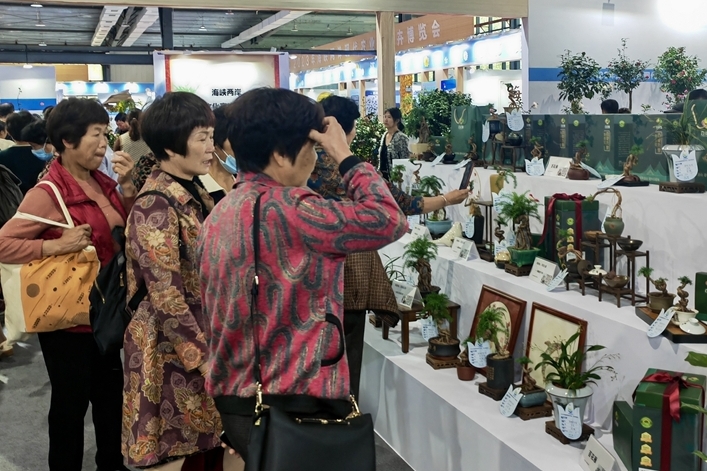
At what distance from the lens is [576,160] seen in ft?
10.1

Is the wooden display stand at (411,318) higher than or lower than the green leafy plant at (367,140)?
lower

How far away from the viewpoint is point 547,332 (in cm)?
262

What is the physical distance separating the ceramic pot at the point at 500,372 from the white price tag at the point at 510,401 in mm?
123

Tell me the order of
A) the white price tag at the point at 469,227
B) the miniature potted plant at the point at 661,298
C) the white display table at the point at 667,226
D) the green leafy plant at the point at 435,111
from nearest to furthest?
1. the miniature potted plant at the point at 661,298
2. the white display table at the point at 667,226
3. the white price tag at the point at 469,227
4. the green leafy plant at the point at 435,111

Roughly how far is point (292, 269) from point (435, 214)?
2539 mm

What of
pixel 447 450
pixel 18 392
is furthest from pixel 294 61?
pixel 447 450

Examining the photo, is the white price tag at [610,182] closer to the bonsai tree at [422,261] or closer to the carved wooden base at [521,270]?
the carved wooden base at [521,270]

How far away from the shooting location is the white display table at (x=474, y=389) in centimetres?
225

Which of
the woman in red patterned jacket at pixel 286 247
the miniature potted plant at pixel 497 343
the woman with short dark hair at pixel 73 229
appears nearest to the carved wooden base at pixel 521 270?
the miniature potted plant at pixel 497 343

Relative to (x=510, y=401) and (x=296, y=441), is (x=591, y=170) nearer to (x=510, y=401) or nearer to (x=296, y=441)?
(x=510, y=401)

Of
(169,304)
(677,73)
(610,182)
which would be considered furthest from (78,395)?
(677,73)

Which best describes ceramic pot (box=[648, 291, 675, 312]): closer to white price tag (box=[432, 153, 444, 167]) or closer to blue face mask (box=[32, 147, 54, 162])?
white price tag (box=[432, 153, 444, 167])

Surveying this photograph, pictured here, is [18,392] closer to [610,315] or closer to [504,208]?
[504,208]

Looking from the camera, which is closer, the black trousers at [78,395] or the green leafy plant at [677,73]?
the black trousers at [78,395]
